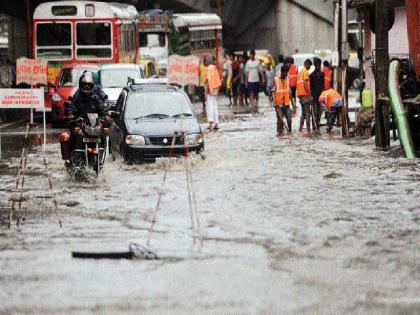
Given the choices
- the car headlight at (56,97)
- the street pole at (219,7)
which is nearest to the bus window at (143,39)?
the car headlight at (56,97)

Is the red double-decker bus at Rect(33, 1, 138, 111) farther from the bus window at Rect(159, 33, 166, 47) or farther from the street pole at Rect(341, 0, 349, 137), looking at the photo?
the street pole at Rect(341, 0, 349, 137)

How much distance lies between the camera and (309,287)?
29.8 feet

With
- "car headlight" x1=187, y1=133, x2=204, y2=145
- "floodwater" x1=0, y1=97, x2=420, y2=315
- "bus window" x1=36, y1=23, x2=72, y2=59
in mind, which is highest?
"bus window" x1=36, y1=23, x2=72, y2=59

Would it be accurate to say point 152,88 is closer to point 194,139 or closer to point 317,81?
Answer: point 194,139

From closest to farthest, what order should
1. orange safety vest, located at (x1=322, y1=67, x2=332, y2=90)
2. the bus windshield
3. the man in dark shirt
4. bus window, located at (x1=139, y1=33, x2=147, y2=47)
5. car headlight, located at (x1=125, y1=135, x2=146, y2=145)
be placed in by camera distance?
car headlight, located at (x1=125, y1=135, x2=146, y2=145) < the man in dark shirt < orange safety vest, located at (x1=322, y1=67, x2=332, y2=90) < bus window, located at (x1=139, y1=33, x2=147, y2=47) < the bus windshield

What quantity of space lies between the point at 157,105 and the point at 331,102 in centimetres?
732

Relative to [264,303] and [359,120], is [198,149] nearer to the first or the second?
[359,120]

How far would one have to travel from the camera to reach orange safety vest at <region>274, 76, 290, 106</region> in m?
27.1

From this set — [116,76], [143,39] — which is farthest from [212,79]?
[143,39]

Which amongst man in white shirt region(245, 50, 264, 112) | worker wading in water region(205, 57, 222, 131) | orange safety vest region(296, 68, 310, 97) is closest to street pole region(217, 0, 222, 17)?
man in white shirt region(245, 50, 264, 112)

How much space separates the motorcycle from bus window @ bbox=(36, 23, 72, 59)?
18278 millimetres

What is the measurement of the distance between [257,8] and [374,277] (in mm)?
58734

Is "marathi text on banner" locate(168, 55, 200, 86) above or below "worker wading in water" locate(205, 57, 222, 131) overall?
above

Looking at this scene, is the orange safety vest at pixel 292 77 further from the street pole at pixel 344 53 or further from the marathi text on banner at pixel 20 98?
the marathi text on banner at pixel 20 98
